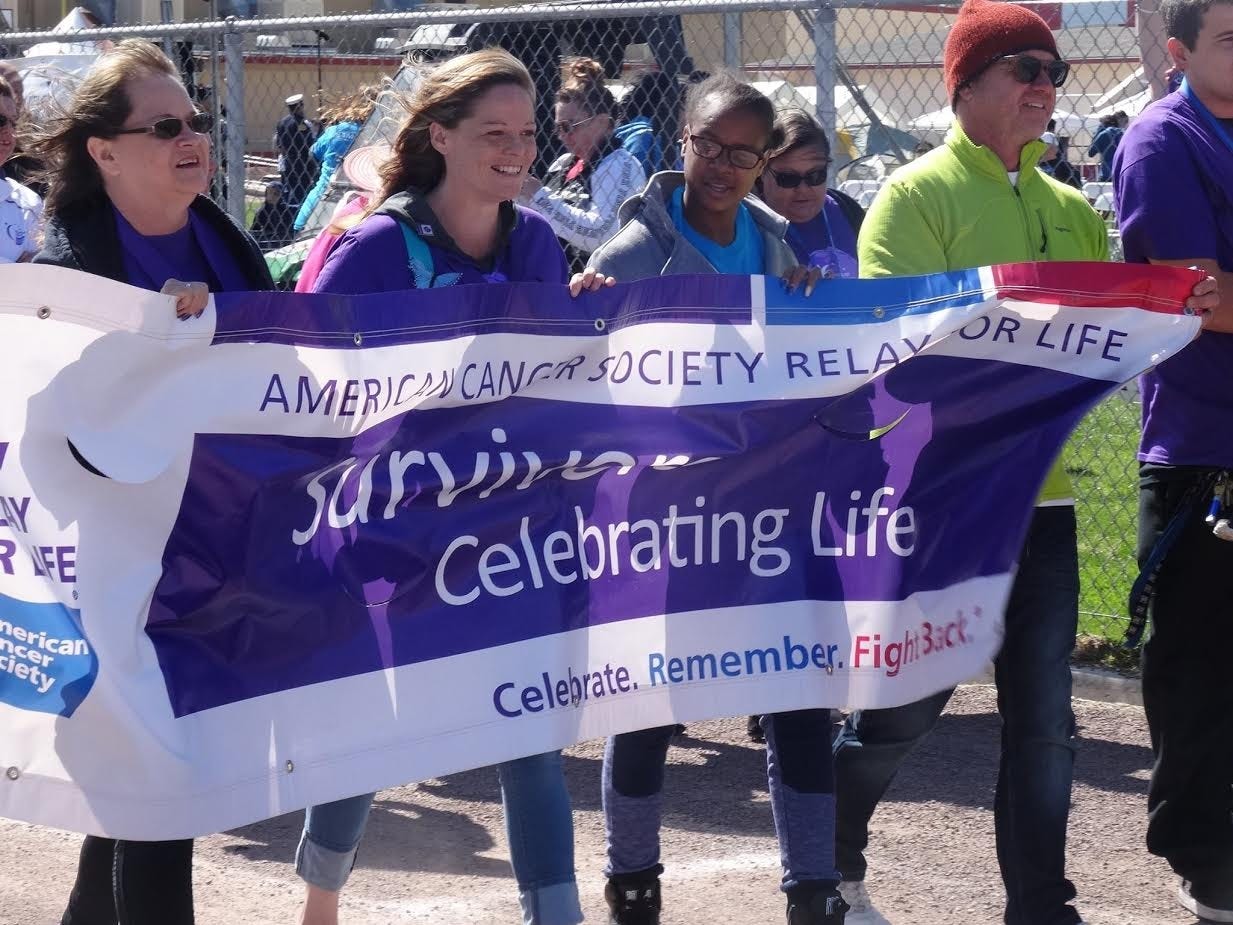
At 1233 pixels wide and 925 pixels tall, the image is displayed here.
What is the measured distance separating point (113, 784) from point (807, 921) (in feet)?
5.24

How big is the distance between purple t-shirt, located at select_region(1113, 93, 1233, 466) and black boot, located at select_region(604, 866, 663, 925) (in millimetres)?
1579

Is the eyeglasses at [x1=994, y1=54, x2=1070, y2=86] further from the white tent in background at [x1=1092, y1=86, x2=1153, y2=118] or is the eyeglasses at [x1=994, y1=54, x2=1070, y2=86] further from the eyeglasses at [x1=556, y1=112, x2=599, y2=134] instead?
the white tent in background at [x1=1092, y1=86, x2=1153, y2=118]

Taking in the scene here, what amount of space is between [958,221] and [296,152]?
10537mm

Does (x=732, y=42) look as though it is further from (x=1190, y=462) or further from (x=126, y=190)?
(x=126, y=190)

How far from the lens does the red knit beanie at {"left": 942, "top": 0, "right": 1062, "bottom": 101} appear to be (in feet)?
13.4

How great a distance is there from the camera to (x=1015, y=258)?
411 centimetres

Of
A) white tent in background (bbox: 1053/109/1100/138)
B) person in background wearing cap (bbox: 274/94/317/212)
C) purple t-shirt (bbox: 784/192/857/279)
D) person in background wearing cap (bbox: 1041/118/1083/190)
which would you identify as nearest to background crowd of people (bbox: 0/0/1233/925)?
purple t-shirt (bbox: 784/192/857/279)

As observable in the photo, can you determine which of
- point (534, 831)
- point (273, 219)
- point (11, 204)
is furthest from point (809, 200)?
point (273, 219)

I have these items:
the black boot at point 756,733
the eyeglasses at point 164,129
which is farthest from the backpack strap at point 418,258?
the black boot at point 756,733

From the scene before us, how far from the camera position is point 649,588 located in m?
3.81

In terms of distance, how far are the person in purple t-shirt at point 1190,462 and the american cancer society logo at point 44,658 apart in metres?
2.49

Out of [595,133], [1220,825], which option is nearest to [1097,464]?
[595,133]

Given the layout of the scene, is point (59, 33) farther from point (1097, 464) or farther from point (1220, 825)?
point (1220, 825)

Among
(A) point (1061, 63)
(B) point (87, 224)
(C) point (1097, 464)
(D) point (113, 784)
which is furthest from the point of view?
(C) point (1097, 464)
